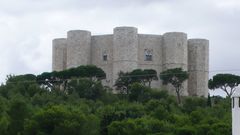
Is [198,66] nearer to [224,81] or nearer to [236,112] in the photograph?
[224,81]

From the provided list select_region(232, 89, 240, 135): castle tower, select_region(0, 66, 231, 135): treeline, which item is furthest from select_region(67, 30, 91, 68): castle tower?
select_region(232, 89, 240, 135): castle tower

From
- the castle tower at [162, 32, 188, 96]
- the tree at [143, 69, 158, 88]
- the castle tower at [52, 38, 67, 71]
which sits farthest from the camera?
the castle tower at [52, 38, 67, 71]

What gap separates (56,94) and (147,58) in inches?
542

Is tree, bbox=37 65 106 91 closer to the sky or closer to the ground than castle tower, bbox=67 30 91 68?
closer to the ground

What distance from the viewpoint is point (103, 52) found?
6047 centimetres

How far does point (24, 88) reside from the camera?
50.3 metres

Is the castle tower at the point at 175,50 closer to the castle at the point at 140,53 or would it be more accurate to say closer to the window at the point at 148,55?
the castle at the point at 140,53

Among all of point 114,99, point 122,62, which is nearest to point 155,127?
point 114,99

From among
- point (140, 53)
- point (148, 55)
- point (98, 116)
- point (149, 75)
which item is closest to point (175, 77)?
point (149, 75)

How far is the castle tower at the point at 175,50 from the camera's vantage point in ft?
197

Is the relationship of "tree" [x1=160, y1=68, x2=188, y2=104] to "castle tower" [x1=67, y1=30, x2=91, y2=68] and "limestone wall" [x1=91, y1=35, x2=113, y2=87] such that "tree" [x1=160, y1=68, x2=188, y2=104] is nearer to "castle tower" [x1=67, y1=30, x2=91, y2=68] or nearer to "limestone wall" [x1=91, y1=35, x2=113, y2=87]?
"limestone wall" [x1=91, y1=35, x2=113, y2=87]

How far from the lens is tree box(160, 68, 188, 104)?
189 feet

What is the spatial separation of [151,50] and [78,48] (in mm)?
5341

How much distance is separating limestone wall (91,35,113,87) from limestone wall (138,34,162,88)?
2178 mm
